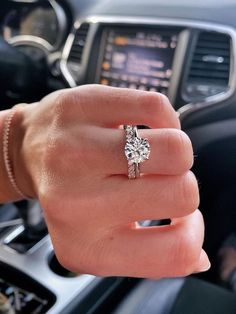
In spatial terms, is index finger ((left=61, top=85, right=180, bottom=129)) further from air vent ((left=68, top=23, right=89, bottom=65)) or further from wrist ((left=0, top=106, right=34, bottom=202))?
air vent ((left=68, top=23, right=89, bottom=65))

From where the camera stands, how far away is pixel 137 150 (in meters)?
0.45

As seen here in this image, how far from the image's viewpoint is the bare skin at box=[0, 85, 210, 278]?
18.3 inches

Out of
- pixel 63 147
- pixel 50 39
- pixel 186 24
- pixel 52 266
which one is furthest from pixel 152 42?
pixel 63 147

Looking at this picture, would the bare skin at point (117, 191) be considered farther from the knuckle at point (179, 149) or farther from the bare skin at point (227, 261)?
the bare skin at point (227, 261)

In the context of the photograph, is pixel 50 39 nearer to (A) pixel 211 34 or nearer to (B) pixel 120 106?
(A) pixel 211 34

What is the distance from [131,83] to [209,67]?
181 millimetres

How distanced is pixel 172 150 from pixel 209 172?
758 mm

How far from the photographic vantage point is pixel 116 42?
1.31 meters

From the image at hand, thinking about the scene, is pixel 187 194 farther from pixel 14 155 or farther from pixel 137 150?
pixel 14 155

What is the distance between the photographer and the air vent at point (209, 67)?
3.85 ft

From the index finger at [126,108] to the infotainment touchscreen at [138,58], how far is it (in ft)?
2.43

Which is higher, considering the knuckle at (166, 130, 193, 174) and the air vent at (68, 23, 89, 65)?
the knuckle at (166, 130, 193, 174)

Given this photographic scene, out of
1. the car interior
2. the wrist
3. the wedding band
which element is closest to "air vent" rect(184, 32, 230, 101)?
the car interior

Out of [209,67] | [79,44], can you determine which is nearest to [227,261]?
[209,67]
